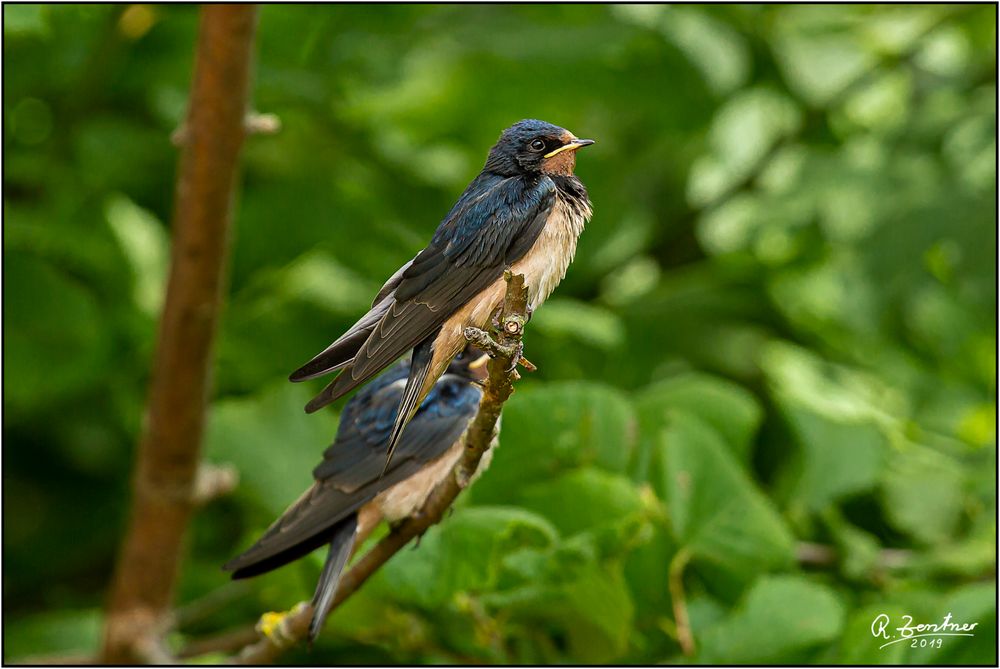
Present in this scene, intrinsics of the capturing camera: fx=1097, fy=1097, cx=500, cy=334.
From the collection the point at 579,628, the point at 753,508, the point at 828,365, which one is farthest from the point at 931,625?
the point at 828,365

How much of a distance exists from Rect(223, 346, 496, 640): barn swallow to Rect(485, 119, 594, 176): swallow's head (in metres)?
0.34

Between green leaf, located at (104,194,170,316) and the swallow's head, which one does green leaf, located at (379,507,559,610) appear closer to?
the swallow's head

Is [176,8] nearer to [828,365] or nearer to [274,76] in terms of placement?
[274,76]

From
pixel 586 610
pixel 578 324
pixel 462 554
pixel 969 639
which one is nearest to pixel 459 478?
pixel 462 554

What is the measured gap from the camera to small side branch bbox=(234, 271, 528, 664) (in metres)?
1.24

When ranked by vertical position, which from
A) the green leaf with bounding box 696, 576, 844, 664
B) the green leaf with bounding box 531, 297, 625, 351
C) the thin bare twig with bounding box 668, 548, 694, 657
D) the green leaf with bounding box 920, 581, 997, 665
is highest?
the green leaf with bounding box 531, 297, 625, 351

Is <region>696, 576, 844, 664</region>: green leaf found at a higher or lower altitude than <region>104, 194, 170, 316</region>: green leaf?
lower

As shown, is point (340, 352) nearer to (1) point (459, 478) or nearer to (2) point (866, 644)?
(1) point (459, 478)

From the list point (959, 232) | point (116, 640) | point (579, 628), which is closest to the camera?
point (579, 628)

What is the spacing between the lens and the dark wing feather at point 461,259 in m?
1.17

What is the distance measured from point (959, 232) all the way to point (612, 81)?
1455 mm

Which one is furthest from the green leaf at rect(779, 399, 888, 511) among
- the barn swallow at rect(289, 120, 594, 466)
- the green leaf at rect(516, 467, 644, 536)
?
the barn swallow at rect(289, 120, 594, 466)

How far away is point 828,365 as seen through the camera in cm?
446

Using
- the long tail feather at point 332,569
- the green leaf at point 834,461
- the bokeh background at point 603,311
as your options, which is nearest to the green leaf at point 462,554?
the bokeh background at point 603,311
